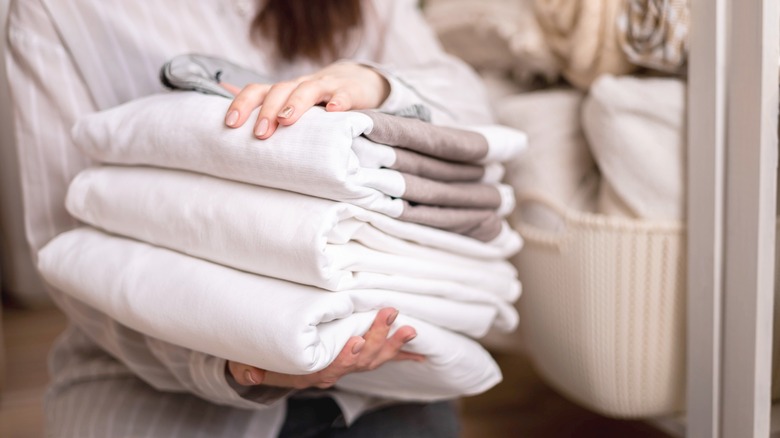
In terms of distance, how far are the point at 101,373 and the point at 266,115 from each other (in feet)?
1.40

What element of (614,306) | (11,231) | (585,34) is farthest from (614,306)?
(11,231)

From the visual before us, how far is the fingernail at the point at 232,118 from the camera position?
56 centimetres

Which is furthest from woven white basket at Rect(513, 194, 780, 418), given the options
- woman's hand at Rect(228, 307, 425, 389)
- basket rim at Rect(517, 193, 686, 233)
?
woman's hand at Rect(228, 307, 425, 389)

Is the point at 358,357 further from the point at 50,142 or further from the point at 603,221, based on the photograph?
the point at 50,142

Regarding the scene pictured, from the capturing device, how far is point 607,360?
0.82 m

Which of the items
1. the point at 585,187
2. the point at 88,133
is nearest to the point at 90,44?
the point at 88,133

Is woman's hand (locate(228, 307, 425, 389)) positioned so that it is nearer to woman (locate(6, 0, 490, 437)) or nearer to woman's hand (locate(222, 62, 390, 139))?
woman (locate(6, 0, 490, 437))

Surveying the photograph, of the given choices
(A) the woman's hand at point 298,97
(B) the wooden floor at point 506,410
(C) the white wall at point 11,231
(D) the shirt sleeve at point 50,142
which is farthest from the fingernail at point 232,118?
(C) the white wall at point 11,231

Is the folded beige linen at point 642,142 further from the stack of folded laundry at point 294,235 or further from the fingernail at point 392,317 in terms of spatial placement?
the fingernail at point 392,317

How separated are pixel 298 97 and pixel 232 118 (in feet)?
0.17

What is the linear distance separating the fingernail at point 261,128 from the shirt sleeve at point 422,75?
145 mm

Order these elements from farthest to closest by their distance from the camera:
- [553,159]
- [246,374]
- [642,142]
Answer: [553,159] → [642,142] → [246,374]

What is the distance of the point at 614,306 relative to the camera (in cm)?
80

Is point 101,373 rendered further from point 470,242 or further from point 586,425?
point 586,425
